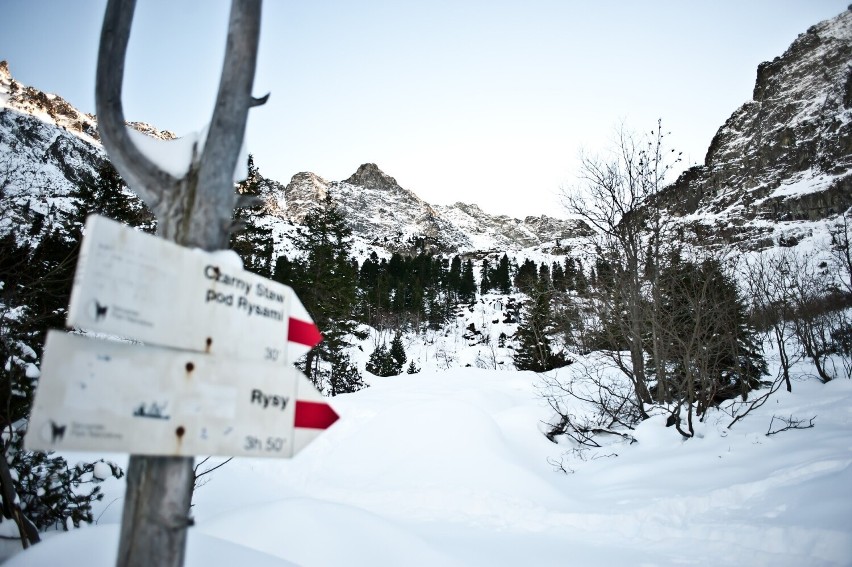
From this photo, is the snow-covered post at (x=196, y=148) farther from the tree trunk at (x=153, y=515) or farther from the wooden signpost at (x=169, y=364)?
the wooden signpost at (x=169, y=364)

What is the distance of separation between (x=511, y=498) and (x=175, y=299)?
20.9 feet

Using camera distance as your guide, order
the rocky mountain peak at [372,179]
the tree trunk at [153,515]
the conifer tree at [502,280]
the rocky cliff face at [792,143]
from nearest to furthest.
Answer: the tree trunk at [153,515] < the conifer tree at [502,280] < the rocky cliff face at [792,143] < the rocky mountain peak at [372,179]

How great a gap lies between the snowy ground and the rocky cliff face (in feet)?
206

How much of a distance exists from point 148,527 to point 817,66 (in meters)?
152

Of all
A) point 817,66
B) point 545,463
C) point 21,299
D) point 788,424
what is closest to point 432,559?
point 545,463

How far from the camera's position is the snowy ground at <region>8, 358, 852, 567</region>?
4039 millimetres

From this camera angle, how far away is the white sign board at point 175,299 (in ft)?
4.26

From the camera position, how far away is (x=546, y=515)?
19.2 feet

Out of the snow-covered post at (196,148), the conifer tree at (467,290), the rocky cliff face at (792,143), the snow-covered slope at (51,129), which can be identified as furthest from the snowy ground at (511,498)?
the rocky cliff face at (792,143)

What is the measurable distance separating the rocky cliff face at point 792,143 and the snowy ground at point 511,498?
62.6 metres

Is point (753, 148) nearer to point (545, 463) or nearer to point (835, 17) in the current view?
point (835, 17)

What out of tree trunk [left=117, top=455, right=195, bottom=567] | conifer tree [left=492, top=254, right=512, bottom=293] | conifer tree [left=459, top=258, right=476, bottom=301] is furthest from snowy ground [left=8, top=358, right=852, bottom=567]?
conifer tree [left=492, top=254, right=512, bottom=293]

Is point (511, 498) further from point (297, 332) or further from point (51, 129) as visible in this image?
point (51, 129)

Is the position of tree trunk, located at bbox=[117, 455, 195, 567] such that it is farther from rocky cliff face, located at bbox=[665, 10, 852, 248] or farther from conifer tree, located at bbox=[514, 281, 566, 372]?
rocky cliff face, located at bbox=[665, 10, 852, 248]
